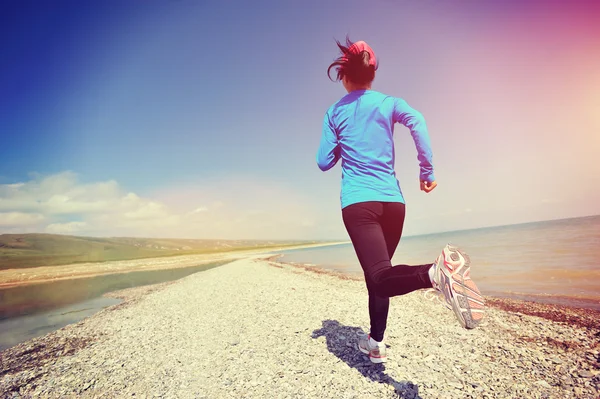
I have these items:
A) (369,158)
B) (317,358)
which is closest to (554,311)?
(317,358)

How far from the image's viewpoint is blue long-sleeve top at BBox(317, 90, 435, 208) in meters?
3.07

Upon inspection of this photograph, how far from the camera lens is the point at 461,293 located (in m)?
2.34

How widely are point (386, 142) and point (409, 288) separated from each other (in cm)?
167

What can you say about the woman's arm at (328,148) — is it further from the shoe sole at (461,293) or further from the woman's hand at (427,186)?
the shoe sole at (461,293)

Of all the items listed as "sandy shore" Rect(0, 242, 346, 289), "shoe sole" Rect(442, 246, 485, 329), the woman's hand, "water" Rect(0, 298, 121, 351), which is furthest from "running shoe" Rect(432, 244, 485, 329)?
"sandy shore" Rect(0, 242, 346, 289)

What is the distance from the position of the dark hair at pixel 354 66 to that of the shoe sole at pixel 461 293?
2.33 m

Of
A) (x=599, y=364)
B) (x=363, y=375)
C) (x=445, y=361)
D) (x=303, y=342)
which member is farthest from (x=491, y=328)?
(x=303, y=342)

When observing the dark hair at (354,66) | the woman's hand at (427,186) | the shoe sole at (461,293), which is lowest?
the shoe sole at (461,293)

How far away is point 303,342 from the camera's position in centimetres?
587

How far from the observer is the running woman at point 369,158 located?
2955mm

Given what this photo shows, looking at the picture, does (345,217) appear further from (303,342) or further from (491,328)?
(491,328)

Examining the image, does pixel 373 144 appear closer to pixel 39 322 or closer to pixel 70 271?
pixel 39 322

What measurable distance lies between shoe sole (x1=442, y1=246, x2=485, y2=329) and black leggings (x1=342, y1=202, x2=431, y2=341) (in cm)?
19

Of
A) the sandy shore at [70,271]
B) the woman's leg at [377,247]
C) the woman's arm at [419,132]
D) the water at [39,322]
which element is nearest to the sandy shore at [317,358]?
the woman's leg at [377,247]
